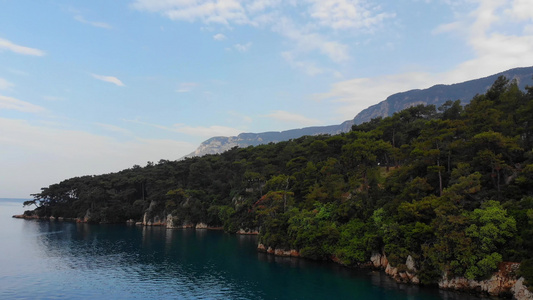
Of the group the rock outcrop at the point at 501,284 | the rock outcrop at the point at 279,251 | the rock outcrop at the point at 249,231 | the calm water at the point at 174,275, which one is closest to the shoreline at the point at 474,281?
the rock outcrop at the point at 501,284

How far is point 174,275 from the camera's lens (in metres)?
38.0

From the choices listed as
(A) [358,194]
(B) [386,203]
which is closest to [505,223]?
(B) [386,203]

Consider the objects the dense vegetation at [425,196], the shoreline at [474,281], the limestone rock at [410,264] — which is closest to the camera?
the shoreline at [474,281]

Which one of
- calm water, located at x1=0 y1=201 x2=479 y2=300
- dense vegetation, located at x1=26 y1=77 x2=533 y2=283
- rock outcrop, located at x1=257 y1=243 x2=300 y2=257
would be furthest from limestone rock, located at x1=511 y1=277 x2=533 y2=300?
rock outcrop, located at x1=257 y1=243 x2=300 y2=257

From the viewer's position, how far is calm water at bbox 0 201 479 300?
3048 cm

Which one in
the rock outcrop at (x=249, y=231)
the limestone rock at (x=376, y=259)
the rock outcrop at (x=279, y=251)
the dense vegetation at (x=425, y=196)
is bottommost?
the rock outcrop at (x=249, y=231)

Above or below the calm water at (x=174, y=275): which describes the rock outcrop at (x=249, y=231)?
below

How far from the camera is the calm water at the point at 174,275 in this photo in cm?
3048

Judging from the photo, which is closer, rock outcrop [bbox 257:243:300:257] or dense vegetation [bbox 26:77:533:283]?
dense vegetation [bbox 26:77:533:283]

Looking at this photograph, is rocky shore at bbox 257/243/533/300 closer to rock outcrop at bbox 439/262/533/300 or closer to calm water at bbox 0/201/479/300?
rock outcrop at bbox 439/262/533/300

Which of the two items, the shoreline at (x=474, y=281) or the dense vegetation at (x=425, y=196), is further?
the dense vegetation at (x=425, y=196)

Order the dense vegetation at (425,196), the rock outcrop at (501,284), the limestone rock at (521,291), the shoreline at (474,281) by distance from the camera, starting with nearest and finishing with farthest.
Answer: the limestone rock at (521,291)
the rock outcrop at (501,284)
the shoreline at (474,281)
the dense vegetation at (425,196)

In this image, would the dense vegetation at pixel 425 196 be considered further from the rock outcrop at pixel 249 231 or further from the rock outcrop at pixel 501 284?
the rock outcrop at pixel 249 231

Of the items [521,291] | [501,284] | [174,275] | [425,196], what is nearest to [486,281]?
[501,284]
